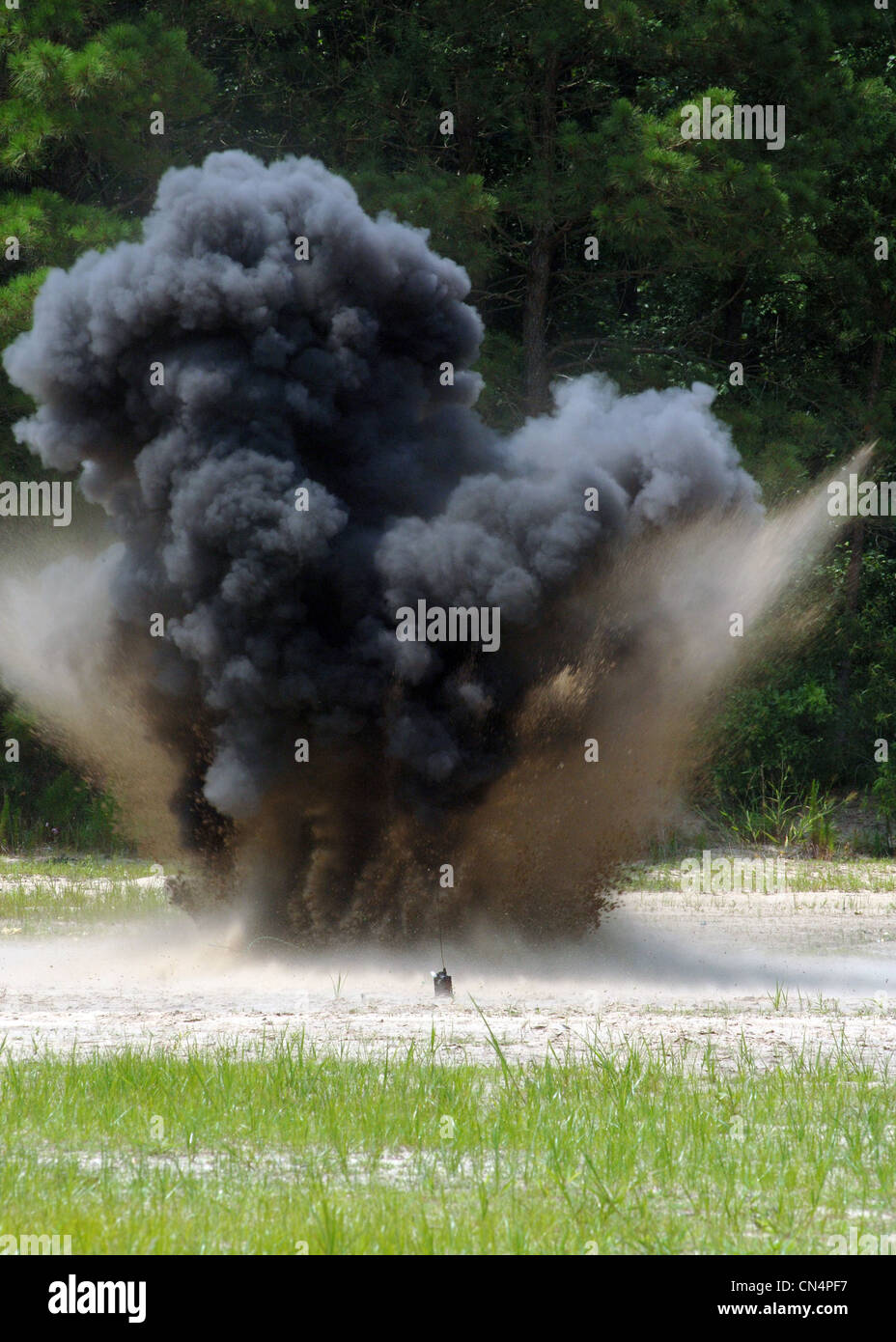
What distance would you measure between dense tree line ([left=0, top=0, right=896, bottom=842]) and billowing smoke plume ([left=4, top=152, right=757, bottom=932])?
5878mm

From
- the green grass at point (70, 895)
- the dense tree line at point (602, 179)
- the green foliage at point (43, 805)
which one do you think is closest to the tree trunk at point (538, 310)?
the dense tree line at point (602, 179)

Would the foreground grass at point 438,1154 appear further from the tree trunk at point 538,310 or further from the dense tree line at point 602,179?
the tree trunk at point 538,310

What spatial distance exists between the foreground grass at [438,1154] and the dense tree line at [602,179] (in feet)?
41.9

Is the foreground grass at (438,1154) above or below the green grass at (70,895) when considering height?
below

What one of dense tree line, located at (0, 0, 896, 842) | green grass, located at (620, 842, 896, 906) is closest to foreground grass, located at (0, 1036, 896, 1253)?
green grass, located at (620, 842, 896, 906)

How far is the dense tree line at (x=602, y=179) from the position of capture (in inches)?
757

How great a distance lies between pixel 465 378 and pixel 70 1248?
9989mm

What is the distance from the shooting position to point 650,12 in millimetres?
20703

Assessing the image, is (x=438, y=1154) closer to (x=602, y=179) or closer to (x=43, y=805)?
(x=602, y=179)

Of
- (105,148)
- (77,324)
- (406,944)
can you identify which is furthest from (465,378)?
(105,148)

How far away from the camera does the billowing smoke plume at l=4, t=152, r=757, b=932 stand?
480 inches

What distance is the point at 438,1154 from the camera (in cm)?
636

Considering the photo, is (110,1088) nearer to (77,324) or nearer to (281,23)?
(77,324)

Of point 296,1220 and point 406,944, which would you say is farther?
point 406,944
